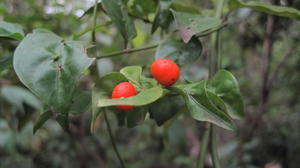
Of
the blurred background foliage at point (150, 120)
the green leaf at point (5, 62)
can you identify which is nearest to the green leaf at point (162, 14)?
the blurred background foliage at point (150, 120)

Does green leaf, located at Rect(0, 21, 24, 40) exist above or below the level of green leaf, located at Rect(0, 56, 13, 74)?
above

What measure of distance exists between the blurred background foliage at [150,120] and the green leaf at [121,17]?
11 cm

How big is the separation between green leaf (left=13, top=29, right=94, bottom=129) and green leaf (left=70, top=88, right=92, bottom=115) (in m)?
0.07

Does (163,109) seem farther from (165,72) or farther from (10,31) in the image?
(10,31)

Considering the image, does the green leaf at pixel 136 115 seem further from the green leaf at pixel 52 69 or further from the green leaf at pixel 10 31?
the green leaf at pixel 10 31

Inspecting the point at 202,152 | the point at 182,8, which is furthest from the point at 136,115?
the point at 182,8

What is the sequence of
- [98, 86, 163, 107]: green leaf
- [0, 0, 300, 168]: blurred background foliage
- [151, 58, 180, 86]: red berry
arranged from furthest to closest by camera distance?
[0, 0, 300, 168]: blurred background foliage
[151, 58, 180, 86]: red berry
[98, 86, 163, 107]: green leaf

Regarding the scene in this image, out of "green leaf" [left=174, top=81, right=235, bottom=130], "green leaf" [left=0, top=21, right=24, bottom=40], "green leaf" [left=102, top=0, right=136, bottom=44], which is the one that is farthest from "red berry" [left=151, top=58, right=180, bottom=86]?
"green leaf" [left=0, top=21, right=24, bottom=40]

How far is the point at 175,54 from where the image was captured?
1.90 ft

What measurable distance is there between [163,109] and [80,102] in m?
0.15

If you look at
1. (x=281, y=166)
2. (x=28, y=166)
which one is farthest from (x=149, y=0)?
(x=28, y=166)

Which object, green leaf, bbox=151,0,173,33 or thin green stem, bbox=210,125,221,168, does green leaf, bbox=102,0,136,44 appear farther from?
thin green stem, bbox=210,125,221,168

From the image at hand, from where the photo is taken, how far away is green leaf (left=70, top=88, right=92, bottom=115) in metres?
0.52

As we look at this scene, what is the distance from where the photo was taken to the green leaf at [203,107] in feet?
1.39
